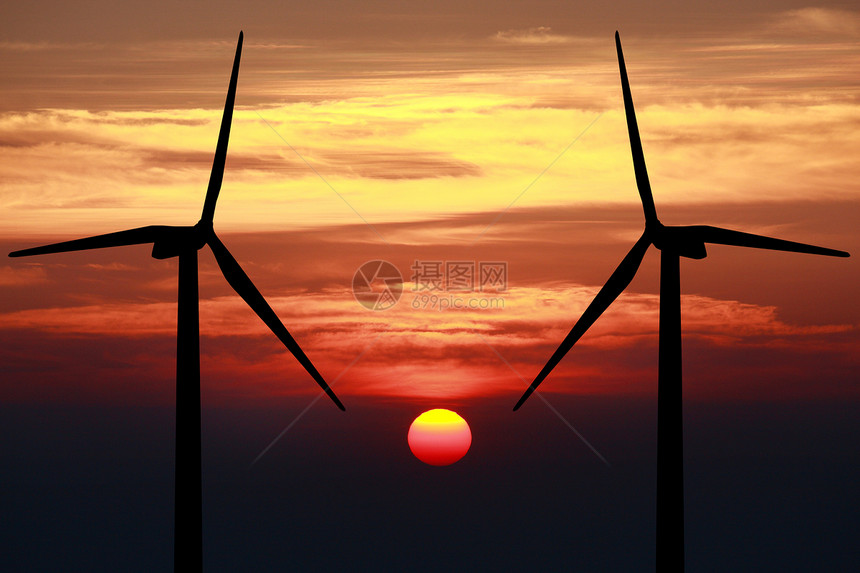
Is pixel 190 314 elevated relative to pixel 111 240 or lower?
lower

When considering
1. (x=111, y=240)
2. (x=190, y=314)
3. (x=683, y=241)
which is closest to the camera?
(x=190, y=314)

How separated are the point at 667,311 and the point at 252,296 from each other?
558 inches

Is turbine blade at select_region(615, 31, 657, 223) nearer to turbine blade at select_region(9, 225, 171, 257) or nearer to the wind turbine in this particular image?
the wind turbine

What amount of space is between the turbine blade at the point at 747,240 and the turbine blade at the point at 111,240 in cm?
1858

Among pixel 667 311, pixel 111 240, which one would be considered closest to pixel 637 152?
pixel 667 311

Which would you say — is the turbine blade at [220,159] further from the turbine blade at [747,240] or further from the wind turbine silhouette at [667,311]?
the turbine blade at [747,240]

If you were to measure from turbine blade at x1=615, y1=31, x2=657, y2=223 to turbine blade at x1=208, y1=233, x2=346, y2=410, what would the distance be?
43.7ft

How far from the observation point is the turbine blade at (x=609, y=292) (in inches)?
1401

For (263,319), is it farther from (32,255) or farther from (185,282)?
(32,255)

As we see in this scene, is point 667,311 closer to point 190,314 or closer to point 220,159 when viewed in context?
point 190,314

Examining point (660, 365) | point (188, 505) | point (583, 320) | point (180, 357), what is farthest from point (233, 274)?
point (660, 365)

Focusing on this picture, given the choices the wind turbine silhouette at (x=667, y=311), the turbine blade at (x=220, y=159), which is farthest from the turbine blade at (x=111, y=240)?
the wind turbine silhouette at (x=667, y=311)

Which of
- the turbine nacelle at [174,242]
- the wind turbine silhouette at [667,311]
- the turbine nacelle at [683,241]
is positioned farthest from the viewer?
the turbine nacelle at [683,241]

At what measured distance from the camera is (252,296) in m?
35.4
